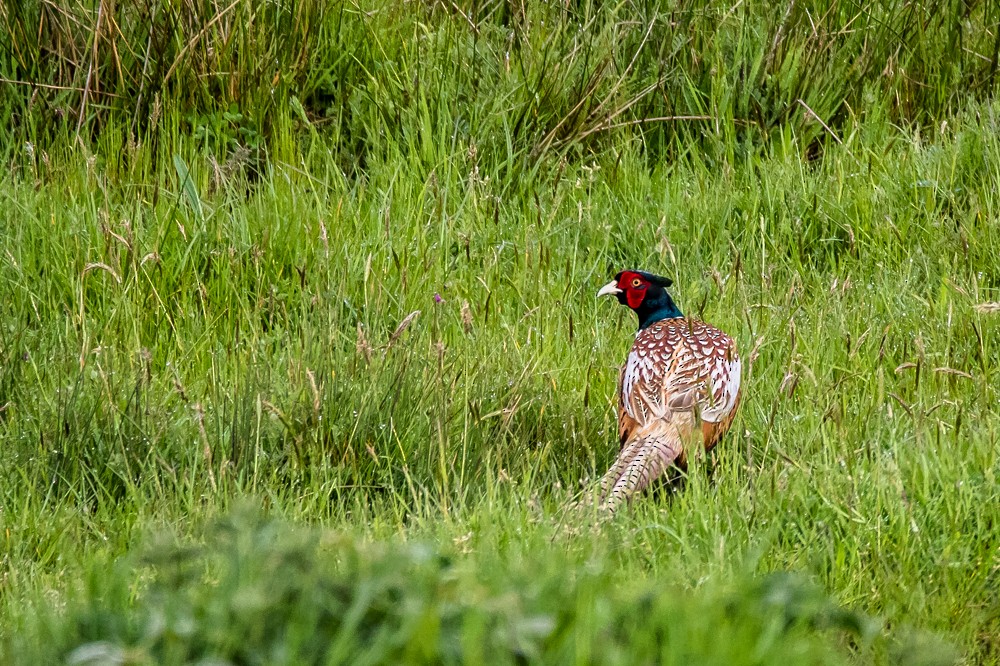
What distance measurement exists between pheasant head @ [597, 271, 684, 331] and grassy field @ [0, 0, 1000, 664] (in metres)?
0.18

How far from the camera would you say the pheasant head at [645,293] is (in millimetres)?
4184

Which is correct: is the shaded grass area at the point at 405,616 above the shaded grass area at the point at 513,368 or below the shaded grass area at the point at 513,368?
above

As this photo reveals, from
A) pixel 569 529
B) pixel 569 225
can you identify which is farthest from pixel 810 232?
pixel 569 529

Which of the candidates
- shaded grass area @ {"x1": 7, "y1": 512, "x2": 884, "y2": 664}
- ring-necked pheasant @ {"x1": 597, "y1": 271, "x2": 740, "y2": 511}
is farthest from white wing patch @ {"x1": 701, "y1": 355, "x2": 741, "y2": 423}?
→ shaded grass area @ {"x1": 7, "y1": 512, "x2": 884, "y2": 664}

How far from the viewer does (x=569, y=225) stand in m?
4.99

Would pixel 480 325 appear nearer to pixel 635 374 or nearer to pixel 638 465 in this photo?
pixel 635 374

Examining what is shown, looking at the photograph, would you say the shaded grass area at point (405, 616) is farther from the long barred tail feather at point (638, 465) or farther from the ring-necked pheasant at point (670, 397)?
the ring-necked pheasant at point (670, 397)

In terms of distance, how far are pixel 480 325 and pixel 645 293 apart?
55 cm

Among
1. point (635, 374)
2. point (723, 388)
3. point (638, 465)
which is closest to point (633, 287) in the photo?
point (635, 374)

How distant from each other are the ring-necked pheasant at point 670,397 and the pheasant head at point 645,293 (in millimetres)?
165

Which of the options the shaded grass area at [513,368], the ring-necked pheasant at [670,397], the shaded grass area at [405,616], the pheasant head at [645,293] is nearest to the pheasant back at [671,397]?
the ring-necked pheasant at [670,397]

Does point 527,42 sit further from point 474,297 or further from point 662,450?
point 662,450

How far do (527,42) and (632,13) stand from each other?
76cm

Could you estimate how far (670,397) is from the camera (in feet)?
12.2
